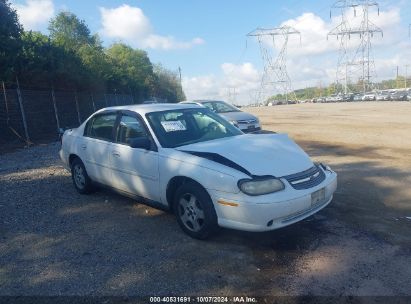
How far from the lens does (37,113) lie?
1630 centimetres

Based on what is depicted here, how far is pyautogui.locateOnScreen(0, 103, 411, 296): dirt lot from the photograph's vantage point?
138 inches

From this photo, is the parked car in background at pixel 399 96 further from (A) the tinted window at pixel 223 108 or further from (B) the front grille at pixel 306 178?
(B) the front grille at pixel 306 178

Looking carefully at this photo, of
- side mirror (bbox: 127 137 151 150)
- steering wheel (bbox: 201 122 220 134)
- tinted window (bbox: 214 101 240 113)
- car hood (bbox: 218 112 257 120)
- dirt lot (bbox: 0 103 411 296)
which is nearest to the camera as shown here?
dirt lot (bbox: 0 103 411 296)

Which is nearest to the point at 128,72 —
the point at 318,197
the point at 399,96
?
the point at 318,197

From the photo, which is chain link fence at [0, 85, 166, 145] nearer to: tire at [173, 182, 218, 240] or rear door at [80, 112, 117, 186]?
rear door at [80, 112, 117, 186]

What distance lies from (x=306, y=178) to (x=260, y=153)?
0.61 metres

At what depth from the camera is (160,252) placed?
4.24m

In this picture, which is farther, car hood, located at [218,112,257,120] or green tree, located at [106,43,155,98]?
green tree, located at [106,43,155,98]

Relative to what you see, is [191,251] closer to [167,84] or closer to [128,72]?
[128,72]

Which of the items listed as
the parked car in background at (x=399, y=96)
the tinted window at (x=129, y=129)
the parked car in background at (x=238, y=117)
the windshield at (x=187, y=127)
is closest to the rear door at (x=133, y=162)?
the tinted window at (x=129, y=129)

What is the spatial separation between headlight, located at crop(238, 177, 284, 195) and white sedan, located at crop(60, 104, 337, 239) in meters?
0.01

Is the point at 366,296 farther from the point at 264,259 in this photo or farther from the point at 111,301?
the point at 111,301

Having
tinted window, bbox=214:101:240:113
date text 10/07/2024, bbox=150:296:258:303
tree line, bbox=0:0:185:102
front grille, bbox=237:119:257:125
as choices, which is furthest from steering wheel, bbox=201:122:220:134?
tree line, bbox=0:0:185:102

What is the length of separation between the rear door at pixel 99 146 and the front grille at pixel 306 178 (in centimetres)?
284
